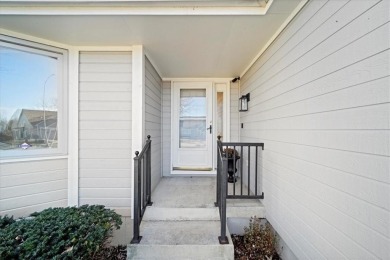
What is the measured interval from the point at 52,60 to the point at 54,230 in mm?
2102

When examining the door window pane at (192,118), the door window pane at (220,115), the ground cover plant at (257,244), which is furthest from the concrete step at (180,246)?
the door window pane at (220,115)

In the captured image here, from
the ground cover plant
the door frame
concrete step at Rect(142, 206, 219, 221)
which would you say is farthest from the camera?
the door frame

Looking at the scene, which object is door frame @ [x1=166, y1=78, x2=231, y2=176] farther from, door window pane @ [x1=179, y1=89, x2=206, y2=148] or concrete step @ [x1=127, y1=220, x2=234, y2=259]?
concrete step @ [x1=127, y1=220, x2=234, y2=259]

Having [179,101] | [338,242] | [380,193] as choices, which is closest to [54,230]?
[338,242]

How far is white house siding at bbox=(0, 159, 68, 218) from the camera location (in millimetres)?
2457

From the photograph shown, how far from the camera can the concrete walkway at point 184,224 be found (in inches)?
83.9

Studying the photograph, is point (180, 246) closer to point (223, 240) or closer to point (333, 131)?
point (223, 240)

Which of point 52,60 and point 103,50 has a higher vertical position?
point 103,50

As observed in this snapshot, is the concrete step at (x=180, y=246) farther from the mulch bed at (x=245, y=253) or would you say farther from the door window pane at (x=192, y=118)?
the door window pane at (x=192, y=118)

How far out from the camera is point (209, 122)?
14.8 feet

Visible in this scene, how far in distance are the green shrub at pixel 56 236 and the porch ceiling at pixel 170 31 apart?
2033 mm

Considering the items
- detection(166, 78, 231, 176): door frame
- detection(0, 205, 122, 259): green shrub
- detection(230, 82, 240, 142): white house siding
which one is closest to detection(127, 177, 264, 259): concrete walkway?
detection(0, 205, 122, 259): green shrub

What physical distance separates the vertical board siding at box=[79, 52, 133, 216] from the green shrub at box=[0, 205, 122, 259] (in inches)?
23.3

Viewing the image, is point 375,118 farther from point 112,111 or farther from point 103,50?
point 103,50
